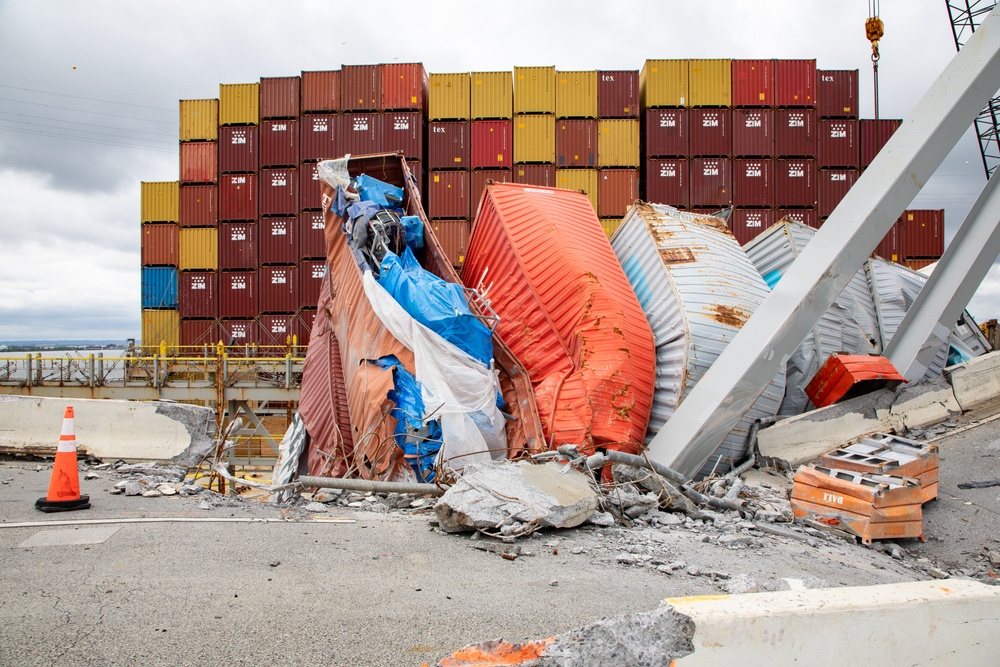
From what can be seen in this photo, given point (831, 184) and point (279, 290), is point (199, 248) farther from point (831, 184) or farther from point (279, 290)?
point (831, 184)

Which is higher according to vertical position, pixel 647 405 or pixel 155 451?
pixel 647 405

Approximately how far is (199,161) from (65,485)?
21069mm

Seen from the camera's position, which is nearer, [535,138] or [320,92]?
[535,138]

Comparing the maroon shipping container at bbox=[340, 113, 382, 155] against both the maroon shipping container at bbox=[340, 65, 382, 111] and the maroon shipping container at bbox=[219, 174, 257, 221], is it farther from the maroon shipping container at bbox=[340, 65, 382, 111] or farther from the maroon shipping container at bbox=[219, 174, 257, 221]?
the maroon shipping container at bbox=[219, 174, 257, 221]

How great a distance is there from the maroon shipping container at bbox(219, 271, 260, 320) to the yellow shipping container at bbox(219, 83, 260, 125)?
5296 millimetres

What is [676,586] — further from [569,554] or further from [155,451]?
[155,451]

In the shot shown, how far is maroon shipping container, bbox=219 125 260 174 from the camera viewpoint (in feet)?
73.3

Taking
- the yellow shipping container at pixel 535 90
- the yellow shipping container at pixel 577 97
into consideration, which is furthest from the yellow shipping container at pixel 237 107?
the yellow shipping container at pixel 577 97

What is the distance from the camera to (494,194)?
27.5 ft

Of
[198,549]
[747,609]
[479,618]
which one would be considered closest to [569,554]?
[479,618]

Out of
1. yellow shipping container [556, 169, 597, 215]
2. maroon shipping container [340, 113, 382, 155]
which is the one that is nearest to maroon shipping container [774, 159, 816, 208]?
yellow shipping container [556, 169, 597, 215]

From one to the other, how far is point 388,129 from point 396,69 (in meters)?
2.13

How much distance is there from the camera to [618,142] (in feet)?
70.5

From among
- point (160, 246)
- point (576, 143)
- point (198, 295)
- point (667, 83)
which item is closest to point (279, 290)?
point (198, 295)
